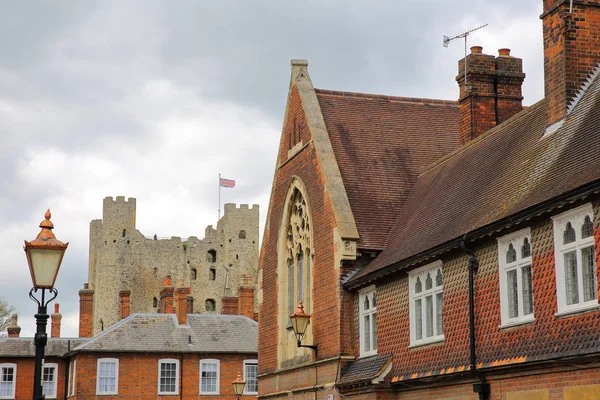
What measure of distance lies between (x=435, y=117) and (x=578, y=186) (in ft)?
47.8

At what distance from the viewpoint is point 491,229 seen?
17.0m

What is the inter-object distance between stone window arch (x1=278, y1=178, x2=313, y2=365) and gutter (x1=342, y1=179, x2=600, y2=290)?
3.63 meters

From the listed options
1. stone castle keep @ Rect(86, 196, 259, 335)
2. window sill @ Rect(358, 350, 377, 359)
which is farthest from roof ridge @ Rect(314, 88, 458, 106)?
stone castle keep @ Rect(86, 196, 259, 335)

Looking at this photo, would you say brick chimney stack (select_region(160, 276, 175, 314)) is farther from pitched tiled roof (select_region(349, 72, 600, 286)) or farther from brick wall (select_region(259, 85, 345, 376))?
pitched tiled roof (select_region(349, 72, 600, 286))

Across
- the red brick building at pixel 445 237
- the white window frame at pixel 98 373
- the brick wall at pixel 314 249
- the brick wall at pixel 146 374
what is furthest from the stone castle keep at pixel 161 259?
the red brick building at pixel 445 237

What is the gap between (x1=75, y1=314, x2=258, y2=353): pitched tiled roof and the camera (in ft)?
158

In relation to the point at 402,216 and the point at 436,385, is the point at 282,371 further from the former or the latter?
the point at 436,385

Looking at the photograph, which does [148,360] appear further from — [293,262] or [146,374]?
[293,262]

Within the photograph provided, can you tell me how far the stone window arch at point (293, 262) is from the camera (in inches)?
1047

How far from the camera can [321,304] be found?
25.0 metres

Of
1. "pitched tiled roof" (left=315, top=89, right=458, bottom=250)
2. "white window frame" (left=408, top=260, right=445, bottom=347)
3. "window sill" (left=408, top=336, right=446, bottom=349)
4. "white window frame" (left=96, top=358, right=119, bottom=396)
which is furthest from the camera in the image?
"white window frame" (left=96, top=358, right=119, bottom=396)

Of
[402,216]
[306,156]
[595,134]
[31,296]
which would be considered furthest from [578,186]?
[306,156]

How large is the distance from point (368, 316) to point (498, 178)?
5261 millimetres

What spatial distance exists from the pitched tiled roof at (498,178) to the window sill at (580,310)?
65.4 inches
